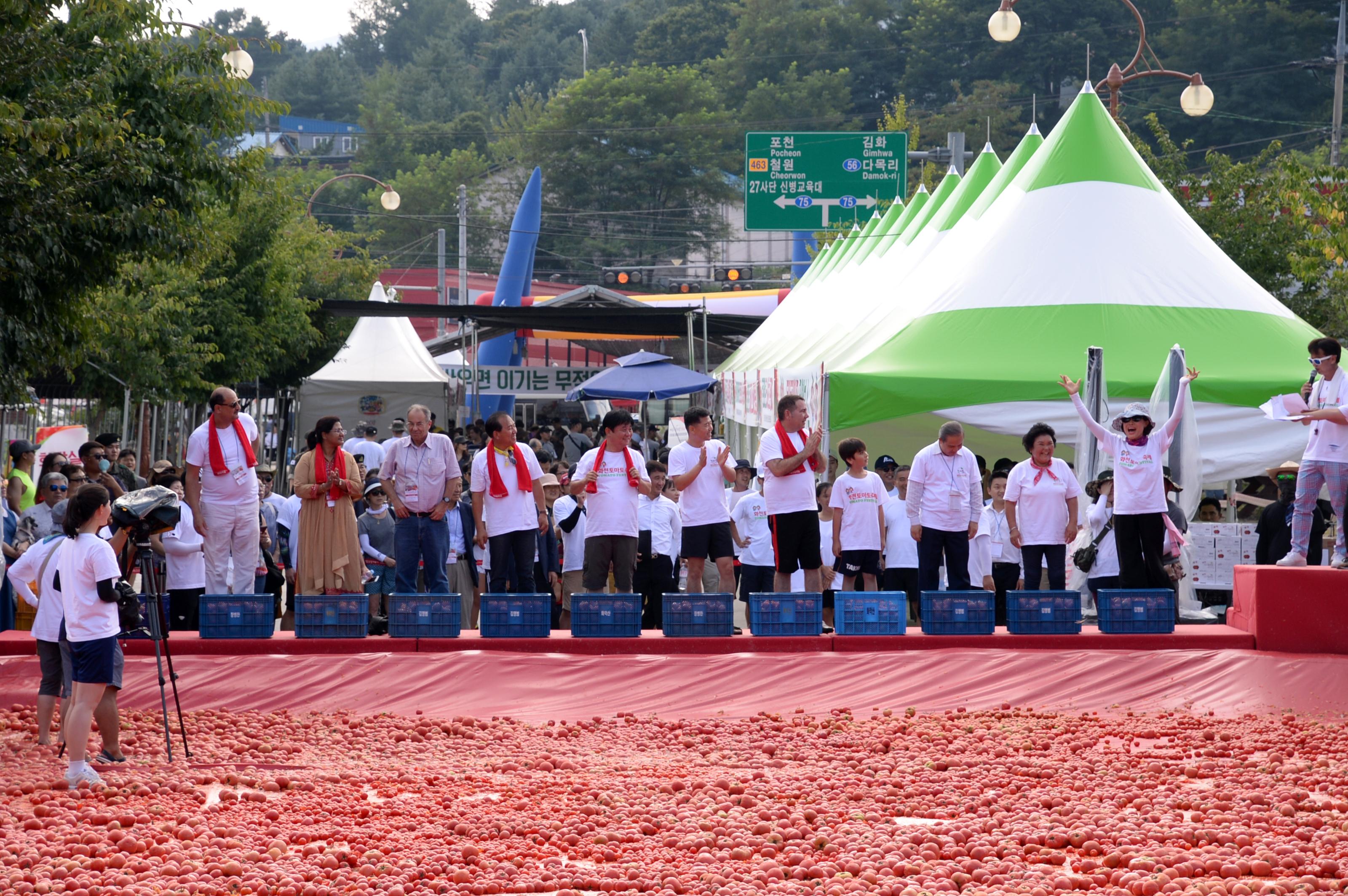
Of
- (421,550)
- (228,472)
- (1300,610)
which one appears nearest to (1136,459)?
(1300,610)

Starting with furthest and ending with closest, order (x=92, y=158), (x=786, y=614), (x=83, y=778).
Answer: (x=92, y=158), (x=786, y=614), (x=83, y=778)

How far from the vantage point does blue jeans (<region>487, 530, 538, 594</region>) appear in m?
10.5

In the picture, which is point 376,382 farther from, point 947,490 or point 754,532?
point 947,490

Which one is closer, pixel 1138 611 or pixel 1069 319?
pixel 1138 611

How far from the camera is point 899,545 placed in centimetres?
1128

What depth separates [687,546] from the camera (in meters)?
10.5

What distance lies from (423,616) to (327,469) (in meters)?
1.26

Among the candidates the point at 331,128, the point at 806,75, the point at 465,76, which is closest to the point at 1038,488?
the point at 806,75

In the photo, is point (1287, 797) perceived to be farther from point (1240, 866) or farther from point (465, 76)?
point (465, 76)

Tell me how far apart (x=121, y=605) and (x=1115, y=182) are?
10.3m

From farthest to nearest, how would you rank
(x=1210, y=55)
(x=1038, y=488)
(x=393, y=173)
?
(x=393, y=173)
(x=1210, y=55)
(x=1038, y=488)

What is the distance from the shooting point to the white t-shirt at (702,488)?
10.3 metres

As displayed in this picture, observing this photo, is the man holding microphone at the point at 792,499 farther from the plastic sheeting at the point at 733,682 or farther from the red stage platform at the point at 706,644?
the plastic sheeting at the point at 733,682

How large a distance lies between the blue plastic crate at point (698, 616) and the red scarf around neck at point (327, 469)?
241 cm
